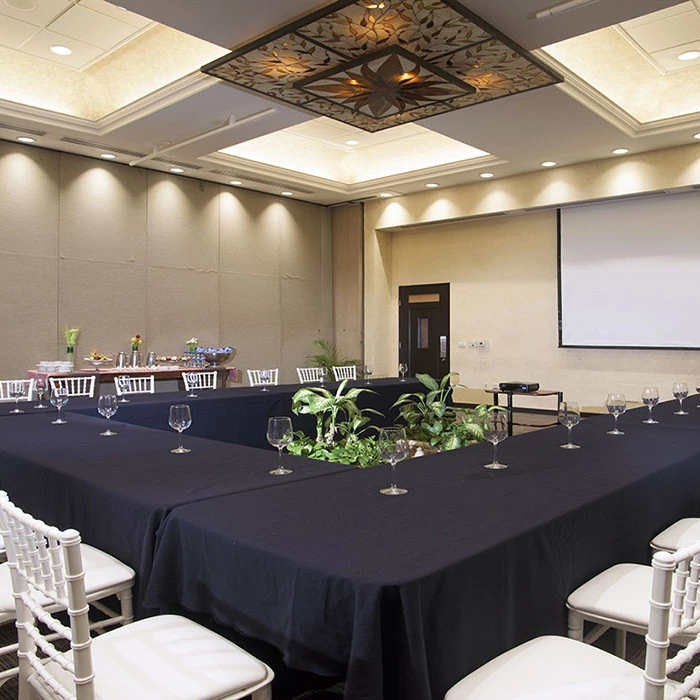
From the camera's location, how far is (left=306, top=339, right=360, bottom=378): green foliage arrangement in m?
11.1

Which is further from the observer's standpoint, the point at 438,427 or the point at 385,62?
the point at 385,62

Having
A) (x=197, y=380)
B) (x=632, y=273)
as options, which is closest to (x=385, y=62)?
(x=197, y=380)

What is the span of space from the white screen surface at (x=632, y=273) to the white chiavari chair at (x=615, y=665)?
779cm

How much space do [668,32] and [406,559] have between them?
6456 mm

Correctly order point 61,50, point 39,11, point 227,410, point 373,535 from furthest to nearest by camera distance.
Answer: point 61,50 < point 39,11 < point 227,410 < point 373,535

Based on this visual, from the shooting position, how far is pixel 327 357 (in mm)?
11219

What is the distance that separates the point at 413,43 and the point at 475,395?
687cm

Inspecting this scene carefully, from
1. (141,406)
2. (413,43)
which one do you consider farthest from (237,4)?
(141,406)

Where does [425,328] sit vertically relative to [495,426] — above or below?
above

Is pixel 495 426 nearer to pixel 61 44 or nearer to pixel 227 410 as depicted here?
pixel 227 410

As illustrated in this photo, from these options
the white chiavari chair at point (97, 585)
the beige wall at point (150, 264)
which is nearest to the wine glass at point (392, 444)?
the white chiavari chair at point (97, 585)

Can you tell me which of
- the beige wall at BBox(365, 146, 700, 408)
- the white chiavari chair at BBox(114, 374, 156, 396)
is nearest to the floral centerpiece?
the white chiavari chair at BBox(114, 374, 156, 396)

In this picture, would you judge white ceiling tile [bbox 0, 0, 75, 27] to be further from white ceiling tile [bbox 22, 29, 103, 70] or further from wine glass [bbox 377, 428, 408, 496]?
wine glass [bbox 377, 428, 408, 496]

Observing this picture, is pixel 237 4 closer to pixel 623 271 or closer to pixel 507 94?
pixel 507 94
